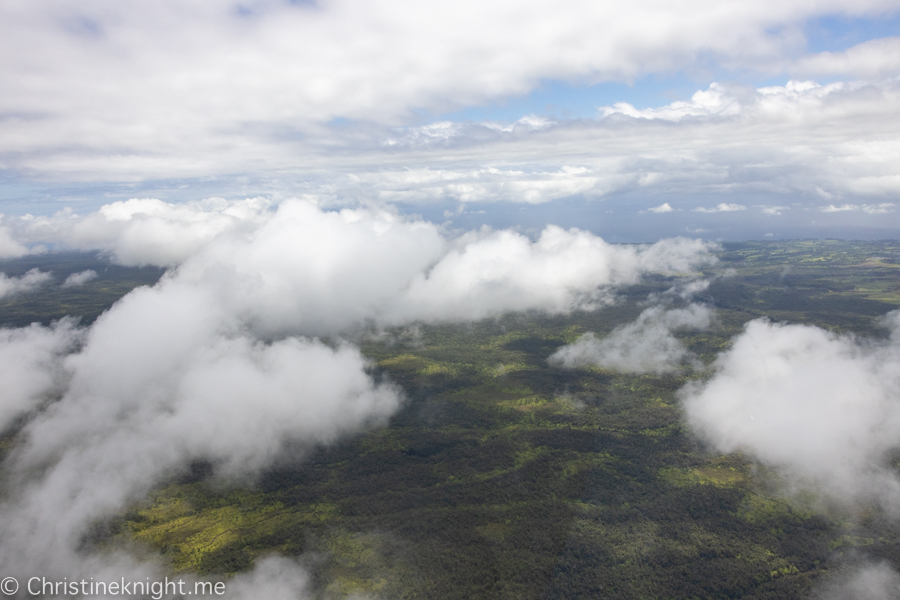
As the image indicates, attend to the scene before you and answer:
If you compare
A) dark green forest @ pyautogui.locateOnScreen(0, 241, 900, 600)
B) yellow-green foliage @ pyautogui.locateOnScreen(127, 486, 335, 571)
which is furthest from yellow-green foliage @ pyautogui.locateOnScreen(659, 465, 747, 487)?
yellow-green foliage @ pyautogui.locateOnScreen(127, 486, 335, 571)

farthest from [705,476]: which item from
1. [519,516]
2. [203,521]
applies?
[203,521]

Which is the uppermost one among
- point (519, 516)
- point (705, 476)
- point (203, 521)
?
point (519, 516)

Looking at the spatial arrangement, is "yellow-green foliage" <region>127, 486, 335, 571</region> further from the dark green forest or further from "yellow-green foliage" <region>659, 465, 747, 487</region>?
"yellow-green foliage" <region>659, 465, 747, 487</region>

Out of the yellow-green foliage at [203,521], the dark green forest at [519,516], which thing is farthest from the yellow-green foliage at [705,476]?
the yellow-green foliage at [203,521]

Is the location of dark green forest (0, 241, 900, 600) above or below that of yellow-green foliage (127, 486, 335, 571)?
above

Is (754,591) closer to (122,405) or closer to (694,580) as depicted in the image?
(694,580)

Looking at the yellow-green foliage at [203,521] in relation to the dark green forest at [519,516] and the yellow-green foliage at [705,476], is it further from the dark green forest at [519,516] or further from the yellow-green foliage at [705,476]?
the yellow-green foliage at [705,476]

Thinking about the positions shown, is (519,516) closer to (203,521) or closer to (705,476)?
(705,476)

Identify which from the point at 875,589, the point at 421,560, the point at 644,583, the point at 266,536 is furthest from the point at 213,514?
the point at 875,589
